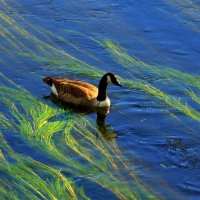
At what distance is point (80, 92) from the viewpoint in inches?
551

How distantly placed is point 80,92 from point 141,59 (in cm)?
241

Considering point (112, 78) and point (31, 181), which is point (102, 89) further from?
point (31, 181)

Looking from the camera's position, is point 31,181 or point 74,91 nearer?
point 31,181

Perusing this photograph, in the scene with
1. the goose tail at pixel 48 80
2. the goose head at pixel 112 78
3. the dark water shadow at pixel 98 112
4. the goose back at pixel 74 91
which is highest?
the goose head at pixel 112 78

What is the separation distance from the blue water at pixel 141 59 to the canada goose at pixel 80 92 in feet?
0.94

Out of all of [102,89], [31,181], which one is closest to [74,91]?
[102,89]

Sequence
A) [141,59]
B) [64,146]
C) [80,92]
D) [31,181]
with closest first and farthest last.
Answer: [31,181]
[64,146]
[80,92]
[141,59]

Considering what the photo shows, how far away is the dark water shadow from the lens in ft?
42.2

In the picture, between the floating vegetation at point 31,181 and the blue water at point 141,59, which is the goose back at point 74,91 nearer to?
the blue water at point 141,59

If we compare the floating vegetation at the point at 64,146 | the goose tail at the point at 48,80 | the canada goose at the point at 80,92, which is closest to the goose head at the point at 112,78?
the canada goose at the point at 80,92

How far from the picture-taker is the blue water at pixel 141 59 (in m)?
11.6

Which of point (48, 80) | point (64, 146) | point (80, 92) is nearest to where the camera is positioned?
point (64, 146)

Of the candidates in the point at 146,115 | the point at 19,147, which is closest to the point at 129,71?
the point at 146,115

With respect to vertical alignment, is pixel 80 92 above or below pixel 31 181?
above
